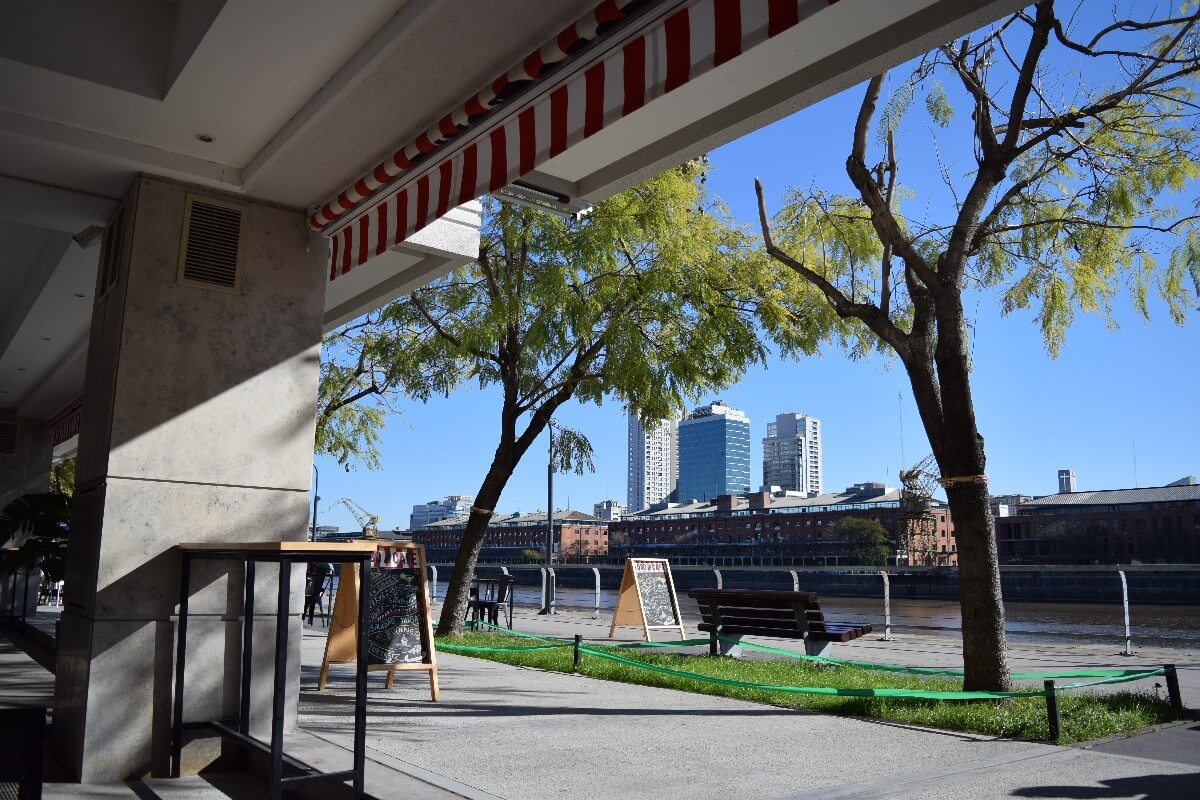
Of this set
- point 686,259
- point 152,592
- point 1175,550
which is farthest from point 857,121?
point 1175,550

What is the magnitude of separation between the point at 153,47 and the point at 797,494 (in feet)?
522

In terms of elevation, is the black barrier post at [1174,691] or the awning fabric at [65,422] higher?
the awning fabric at [65,422]

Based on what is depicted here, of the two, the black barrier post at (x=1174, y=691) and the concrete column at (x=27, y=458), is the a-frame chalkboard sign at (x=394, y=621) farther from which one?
the concrete column at (x=27, y=458)

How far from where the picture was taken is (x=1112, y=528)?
99.6 m

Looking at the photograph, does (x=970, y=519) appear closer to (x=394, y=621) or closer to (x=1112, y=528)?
(x=394, y=621)

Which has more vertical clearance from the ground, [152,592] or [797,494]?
[797,494]

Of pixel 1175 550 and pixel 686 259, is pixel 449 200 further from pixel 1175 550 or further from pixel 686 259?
pixel 1175 550

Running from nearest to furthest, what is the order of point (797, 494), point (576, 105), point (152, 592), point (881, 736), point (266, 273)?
point (576, 105) → point (152, 592) → point (266, 273) → point (881, 736) → point (797, 494)

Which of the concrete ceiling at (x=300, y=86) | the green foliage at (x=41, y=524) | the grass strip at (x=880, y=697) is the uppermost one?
the concrete ceiling at (x=300, y=86)

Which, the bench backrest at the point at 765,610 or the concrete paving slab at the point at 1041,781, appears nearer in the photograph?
the concrete paving slab at the point at 1041,781

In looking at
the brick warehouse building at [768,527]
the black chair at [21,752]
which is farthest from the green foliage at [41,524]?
the brick warehouse building at [768,527]

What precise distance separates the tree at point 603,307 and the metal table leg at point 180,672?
7.55 meters

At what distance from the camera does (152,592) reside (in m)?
5.19

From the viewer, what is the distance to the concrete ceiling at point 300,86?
4.05 meters
